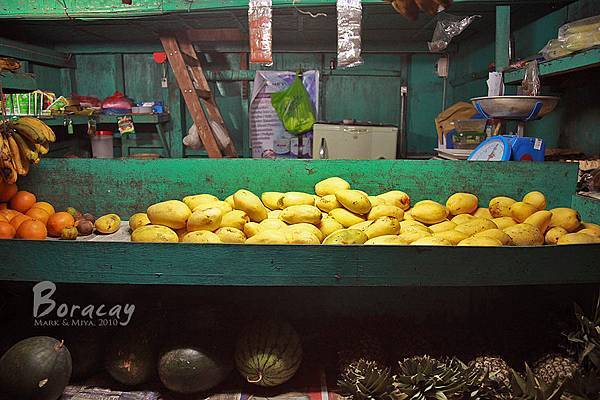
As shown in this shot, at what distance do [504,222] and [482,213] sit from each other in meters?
0.21

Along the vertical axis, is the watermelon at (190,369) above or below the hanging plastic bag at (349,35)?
below

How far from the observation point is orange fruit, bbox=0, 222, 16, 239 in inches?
74.2

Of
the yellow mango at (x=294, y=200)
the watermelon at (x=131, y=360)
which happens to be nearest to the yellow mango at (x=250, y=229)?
the yellow mango at (x=294, y=200)

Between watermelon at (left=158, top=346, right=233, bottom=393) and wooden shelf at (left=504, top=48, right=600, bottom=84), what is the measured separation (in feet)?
8.10

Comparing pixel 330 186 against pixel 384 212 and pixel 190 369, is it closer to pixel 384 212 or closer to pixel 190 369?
pixel 384 212

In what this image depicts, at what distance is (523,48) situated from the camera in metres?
4.42

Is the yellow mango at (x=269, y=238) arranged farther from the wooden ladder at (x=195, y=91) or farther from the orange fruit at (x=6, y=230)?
the wooden ladder at (x=195, y=91)

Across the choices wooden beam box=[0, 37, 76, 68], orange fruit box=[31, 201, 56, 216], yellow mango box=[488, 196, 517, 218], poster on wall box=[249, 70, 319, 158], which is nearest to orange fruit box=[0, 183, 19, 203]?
orange fruit box=[31, 201, 56, 216]

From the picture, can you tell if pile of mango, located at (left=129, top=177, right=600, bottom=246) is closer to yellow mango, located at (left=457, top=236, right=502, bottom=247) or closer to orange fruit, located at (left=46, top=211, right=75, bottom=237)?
yellow mango, located at (left=457, top=236, right=502, bottom=247)

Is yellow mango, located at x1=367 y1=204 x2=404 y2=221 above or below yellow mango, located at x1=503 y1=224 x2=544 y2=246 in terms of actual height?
above

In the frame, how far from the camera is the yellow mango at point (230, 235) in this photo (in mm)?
1791

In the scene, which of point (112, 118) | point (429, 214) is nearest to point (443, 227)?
point (429, 214)

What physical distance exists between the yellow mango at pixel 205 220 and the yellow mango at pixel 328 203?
499mm

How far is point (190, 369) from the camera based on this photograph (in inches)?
65.9
